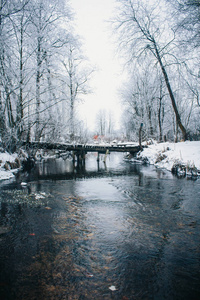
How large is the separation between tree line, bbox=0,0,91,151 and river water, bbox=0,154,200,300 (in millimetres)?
9106

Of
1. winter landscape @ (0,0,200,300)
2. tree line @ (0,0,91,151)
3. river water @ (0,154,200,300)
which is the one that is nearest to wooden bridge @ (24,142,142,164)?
tree line @ (0,0,91,151)

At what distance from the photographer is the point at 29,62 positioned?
1420 centimetres

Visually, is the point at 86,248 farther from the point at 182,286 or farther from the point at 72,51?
the point at 72,51

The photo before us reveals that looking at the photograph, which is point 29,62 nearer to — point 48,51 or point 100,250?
point 48,51

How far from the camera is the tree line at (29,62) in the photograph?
11.9 m

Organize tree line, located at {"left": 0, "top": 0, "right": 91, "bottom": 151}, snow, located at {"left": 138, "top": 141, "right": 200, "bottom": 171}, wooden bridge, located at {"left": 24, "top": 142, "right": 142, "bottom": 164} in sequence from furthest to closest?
wooden bridge, located at {"left": 24, "top": 142, "right": 142, "bottom": 164}
tree line, located at {"left": 0, "top": 0, "right": 91, "bottom": 151}
snow, located at {"left": 138, "top": 141, "right": 200, "bottom": 171}

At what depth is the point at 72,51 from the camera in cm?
2342

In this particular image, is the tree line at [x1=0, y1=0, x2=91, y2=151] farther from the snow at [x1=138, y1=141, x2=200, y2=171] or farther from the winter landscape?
the snow at [x1=138, y1=141, x2=200, y2=171]

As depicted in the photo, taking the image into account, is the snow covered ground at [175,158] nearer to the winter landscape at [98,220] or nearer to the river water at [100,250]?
the winter landscape at [98,220]

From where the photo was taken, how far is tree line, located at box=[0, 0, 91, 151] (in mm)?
11883

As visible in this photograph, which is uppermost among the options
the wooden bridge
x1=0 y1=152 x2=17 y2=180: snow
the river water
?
the wooden bridge

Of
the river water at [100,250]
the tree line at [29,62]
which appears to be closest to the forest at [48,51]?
the tree line at [29,62]

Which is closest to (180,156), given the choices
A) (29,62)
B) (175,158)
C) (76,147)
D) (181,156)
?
(181,156)

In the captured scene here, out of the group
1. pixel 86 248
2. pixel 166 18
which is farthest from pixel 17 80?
pixel 86 248
